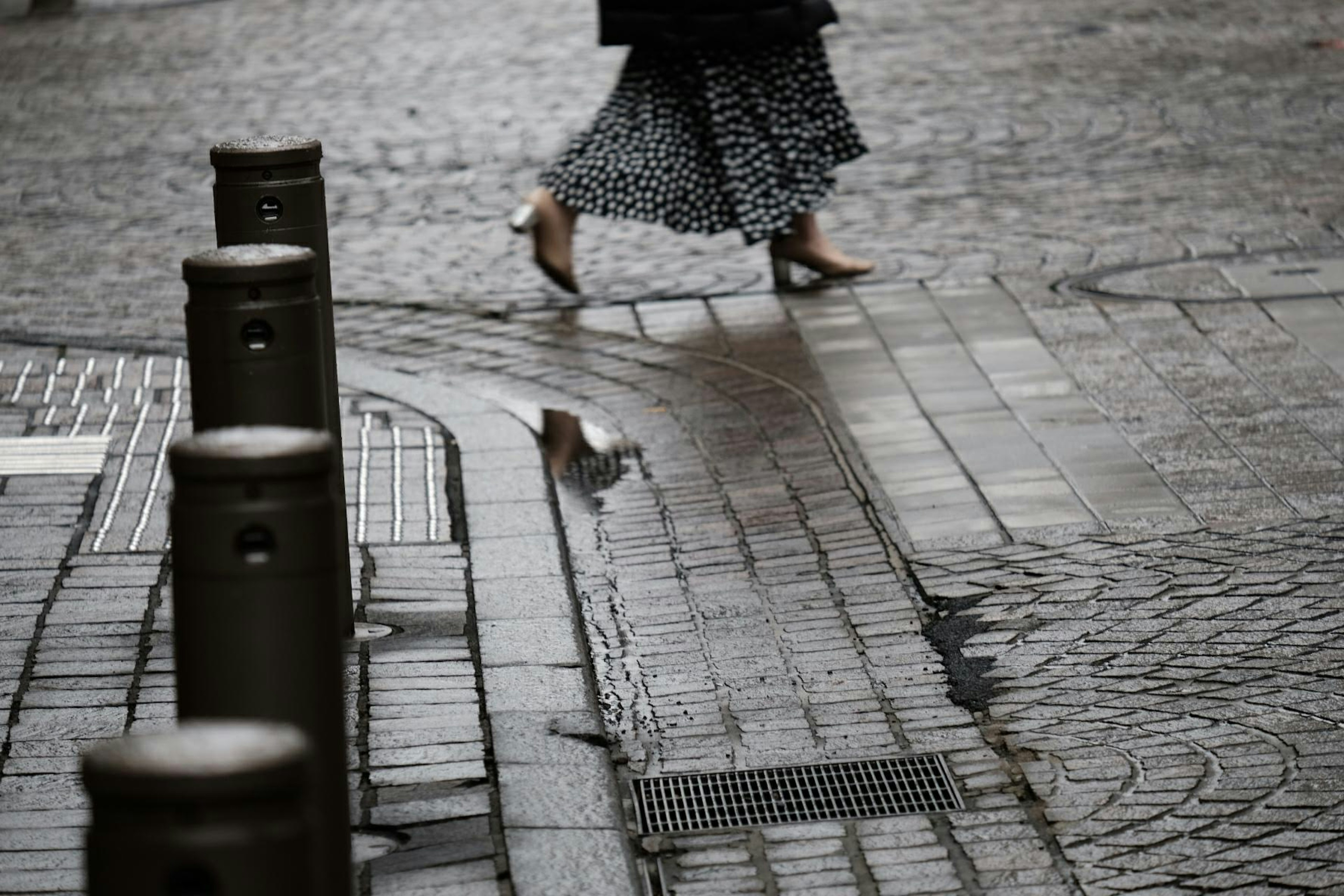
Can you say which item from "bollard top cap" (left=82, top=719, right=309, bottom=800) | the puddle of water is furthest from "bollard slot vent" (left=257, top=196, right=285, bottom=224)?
"bollard top cap" (left=82, top=719, right=309, bottom=800)

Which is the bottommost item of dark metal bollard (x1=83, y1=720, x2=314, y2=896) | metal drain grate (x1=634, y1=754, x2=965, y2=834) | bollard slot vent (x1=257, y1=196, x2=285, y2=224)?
metal drain grate (x1=634, y1=754, x2=965, y2=834)

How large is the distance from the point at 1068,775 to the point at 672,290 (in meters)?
4.91

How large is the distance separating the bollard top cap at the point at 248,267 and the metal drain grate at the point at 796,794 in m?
1.19

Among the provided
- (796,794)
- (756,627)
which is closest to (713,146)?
(756,627)

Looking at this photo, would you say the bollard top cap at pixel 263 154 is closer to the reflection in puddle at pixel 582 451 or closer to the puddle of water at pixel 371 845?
the puddle of water at pixel 371 845

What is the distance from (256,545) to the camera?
259cm

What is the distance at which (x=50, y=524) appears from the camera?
5.88 m

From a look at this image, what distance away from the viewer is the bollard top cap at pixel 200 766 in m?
1.86

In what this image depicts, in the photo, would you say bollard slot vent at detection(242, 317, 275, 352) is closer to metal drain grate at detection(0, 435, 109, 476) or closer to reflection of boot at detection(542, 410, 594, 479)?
reflection of boot at detection(542, 410, 594, 479)

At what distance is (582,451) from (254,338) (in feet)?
9.03

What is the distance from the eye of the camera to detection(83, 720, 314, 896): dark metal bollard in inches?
73.6

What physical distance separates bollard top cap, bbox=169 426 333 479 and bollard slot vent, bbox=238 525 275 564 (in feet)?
0.22

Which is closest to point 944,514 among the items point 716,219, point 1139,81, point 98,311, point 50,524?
point 50,524

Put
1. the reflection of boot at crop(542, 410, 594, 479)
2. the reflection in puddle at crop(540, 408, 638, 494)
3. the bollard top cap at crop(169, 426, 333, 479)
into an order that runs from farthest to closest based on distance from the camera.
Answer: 1. the reflection of boot at crop(542, 410, 594, 479)
2. the reflection in puddle at crop(540, 408, 638, 494)
3. the bollard top cap at crop(169, 426, 333, 479)
